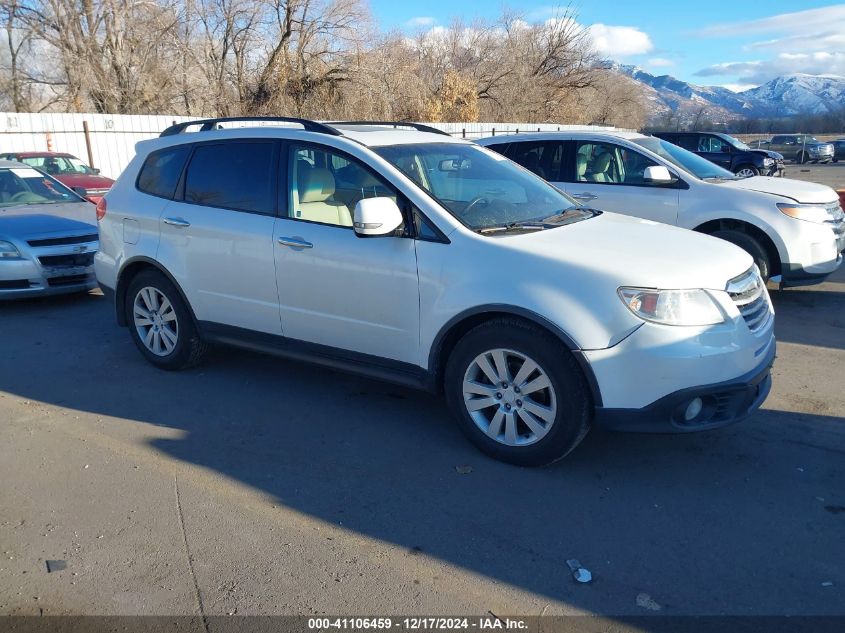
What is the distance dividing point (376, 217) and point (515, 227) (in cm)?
84

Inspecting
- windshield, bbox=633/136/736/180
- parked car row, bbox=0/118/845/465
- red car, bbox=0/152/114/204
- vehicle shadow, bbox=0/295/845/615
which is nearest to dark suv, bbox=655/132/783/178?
windshield, bbox=633/136/736/180

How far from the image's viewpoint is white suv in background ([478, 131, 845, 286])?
7098mm

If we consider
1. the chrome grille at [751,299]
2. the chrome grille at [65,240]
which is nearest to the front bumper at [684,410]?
the chrome grille at [751,299]

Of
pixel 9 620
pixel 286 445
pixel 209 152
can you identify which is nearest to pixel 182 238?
pixel 209 152

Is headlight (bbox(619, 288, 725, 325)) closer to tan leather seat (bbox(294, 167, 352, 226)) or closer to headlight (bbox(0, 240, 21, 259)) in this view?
tan leather seat (bbox(294, 167, 352, 226))

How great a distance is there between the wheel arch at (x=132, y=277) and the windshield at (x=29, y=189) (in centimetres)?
391

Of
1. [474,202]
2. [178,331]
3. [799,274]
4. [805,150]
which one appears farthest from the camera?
[805,150]

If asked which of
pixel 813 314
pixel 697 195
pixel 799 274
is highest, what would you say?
pixel 697 195

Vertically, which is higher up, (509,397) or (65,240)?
(65,240)

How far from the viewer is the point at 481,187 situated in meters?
4.73

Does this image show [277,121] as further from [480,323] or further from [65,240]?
[65,240]

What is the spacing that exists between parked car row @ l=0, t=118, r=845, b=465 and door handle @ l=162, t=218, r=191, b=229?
0.02m

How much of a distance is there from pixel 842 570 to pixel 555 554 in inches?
47.2

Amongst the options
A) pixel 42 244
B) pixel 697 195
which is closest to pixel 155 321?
pixel 42 244
